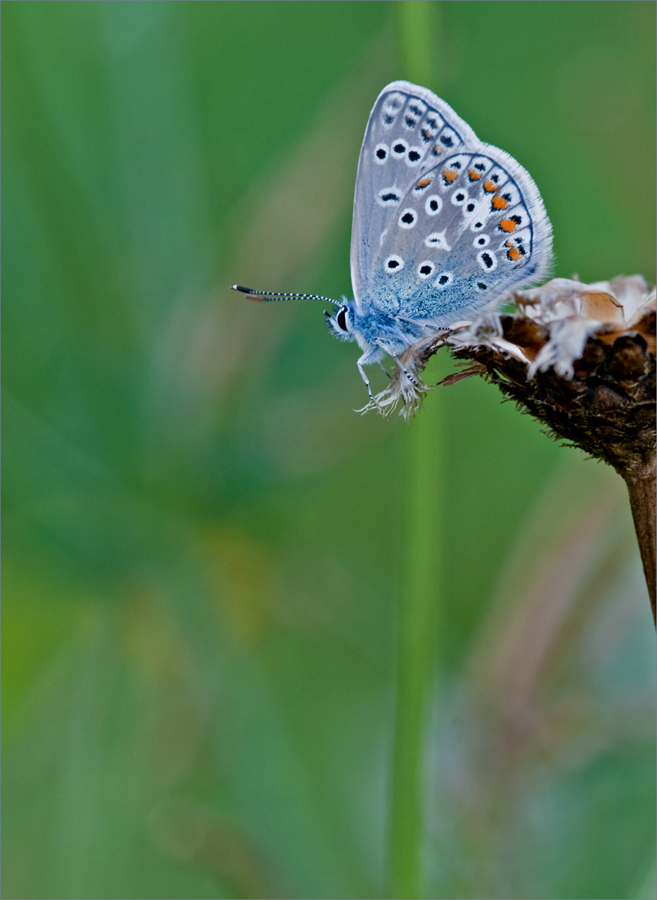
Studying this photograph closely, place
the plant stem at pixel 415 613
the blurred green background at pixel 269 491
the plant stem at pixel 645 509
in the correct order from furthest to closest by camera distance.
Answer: the blurred green background at pixel 269 491 → the plant stem at pixel 415 613 → the plant stem at pixel 645 509

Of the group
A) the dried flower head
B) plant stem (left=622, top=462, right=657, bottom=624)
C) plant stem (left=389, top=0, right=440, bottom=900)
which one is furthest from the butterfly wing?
plant stem (left=622, top=462, right=657, bottom=624)

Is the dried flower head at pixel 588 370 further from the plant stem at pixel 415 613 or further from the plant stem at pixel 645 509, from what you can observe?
the plant stem at pixel 415 613

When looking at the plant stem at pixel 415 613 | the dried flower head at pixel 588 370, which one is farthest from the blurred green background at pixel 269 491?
the dried flower head at pixel 588 370

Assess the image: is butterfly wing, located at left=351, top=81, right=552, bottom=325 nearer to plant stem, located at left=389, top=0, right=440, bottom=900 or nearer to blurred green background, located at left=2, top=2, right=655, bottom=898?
plant stem, located at left=389, top=0, right=440, bottom=900

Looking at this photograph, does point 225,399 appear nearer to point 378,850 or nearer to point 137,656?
point 137,656

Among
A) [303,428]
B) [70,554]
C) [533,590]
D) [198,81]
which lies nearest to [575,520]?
[533,590]

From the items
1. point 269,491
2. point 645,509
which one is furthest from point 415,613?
point 269,491
